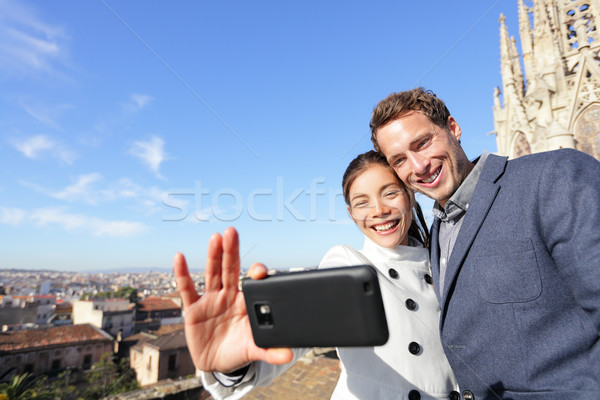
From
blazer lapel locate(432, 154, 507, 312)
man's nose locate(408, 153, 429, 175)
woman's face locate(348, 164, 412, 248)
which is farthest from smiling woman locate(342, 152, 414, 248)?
blazer lapel locate(432, 154, 507, 312)

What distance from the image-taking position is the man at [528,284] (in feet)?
4.61

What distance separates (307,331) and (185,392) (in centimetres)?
961

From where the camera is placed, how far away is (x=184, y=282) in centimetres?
134

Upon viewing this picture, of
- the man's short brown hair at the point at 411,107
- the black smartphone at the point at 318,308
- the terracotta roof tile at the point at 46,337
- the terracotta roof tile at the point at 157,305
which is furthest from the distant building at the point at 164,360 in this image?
the black smartphone at the point at 318,308

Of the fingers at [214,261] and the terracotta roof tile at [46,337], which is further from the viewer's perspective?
the terracotta roof tile at [46,337]

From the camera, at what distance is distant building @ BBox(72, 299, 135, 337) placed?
41.9 metres

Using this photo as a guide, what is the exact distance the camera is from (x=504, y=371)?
1.60 meters

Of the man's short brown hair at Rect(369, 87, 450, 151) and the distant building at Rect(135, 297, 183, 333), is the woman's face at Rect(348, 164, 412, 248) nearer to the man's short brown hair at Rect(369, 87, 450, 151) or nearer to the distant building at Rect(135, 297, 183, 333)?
the man's short brown hair at Rect(369, 87, 450, 151)

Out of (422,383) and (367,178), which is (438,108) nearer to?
(367,178)

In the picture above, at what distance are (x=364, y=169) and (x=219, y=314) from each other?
1.49 m

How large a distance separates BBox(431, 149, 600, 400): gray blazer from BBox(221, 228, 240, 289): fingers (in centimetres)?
125

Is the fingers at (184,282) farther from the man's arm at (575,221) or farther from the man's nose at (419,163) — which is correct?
the man's arm at (575,221)

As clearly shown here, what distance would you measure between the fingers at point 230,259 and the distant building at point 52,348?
37.2 meters

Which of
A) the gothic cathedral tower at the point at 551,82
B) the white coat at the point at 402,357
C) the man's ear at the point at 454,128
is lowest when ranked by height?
the white coat at the point at 402,357
